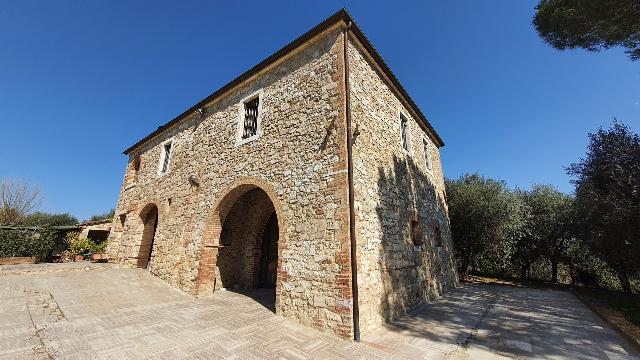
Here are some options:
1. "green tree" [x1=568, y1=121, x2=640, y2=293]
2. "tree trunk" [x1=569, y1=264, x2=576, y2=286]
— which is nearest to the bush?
"green tree" [x1=568, y1=121, x2=640, y2=293]

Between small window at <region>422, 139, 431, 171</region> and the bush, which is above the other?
small window at <region>422, 139, 431, 171</region>

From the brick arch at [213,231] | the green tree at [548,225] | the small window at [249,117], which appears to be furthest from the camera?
the green tree at [548,225]

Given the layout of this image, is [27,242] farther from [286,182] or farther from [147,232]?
[286,182]

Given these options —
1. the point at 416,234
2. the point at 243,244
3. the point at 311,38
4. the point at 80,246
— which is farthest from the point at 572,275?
the point at 80,246

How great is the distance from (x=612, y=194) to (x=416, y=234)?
772cm

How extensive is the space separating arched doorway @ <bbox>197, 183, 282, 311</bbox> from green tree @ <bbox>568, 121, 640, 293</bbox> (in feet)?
38.2

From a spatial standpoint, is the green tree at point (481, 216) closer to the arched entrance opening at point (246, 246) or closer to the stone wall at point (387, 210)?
the stone wall at point (387, 210)

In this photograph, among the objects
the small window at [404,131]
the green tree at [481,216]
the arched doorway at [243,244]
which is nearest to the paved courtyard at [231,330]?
the arched doorway at [243,244]

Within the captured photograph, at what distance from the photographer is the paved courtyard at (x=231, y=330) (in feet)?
14.0

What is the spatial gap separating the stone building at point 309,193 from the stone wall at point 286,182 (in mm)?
30

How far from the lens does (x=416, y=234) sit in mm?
8586

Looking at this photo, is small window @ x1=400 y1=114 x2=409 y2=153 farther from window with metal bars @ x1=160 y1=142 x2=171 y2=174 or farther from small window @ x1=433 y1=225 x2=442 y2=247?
window with metal bars @ x1=160 y1=142 x2=171 y2=174

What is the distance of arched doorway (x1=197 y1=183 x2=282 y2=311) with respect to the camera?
8.16 meters

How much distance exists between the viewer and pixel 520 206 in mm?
16188
